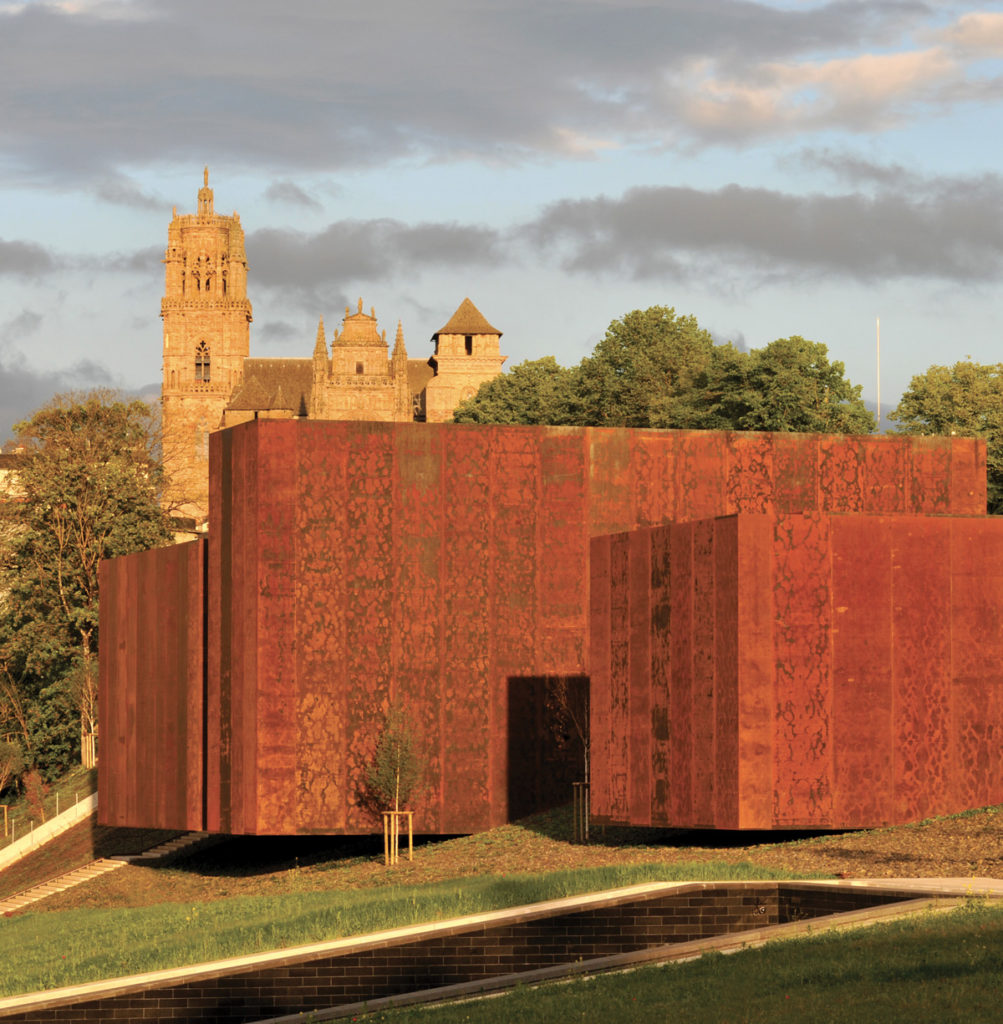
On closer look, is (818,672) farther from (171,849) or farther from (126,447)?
(126,447)

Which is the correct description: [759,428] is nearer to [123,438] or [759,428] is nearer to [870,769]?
[123,438]

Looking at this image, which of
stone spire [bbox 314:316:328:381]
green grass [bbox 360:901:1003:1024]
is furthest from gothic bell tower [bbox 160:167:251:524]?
green grass [bbox 360:901:1003:1024]

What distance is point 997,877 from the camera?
19.4 meters

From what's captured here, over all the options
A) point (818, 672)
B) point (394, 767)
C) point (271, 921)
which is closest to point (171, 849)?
point (394, 767)

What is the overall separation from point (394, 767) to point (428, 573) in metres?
3.88

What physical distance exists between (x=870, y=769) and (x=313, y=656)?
10702 mm

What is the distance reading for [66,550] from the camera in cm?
5625

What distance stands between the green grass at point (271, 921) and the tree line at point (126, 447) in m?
32.5

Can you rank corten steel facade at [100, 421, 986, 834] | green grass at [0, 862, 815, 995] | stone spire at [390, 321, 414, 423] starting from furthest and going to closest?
1. stone spire at [390, 321, 414, 423]
2. corten steel facade at [100, 421, 986, 834]
3. green grass at [0, 862, 815, 995]

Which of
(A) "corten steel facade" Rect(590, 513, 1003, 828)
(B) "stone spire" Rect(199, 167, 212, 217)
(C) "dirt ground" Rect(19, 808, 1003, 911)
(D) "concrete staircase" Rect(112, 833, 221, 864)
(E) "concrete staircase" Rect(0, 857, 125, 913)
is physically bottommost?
(E) "concrete staircase" Rect(0, 857, 125, 913)

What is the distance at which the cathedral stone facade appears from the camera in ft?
367

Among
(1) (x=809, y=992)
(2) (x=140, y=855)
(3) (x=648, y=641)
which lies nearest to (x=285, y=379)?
(2) (x=140, y=855)

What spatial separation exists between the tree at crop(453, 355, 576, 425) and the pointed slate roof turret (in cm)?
2810

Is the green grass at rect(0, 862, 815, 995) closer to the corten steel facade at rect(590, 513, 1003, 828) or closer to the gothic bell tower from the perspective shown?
the corten steel facade at rect(590, 513, 1003, 828)
